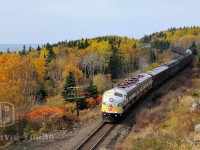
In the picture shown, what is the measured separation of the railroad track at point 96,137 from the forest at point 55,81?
3.15 meters

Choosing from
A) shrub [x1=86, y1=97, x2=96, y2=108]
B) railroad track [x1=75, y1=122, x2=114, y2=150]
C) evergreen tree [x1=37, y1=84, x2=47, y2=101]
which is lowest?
evergreen tree [x1=37, y1=84, x2=47, y2=101]

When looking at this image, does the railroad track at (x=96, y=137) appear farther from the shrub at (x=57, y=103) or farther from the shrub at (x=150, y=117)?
the shrub at (x=57, y=103)

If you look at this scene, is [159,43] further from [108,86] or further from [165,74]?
[165,74]

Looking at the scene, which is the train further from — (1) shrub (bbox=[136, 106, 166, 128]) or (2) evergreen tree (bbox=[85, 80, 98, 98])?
(2) evergreen tree (bbox=[85, 80, 98, 98])

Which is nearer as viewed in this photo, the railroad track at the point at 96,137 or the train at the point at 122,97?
the railroad track at the point at 96,137

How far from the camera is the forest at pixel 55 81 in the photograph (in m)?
24.3

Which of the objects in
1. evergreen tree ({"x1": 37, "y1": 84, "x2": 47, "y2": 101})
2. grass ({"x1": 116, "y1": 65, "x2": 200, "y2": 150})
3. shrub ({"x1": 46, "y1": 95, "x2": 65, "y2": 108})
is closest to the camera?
grass ({"x1": 116, "y1": 65, "x2": 200, "y2": 150})

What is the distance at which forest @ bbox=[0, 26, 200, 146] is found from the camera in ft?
79.8

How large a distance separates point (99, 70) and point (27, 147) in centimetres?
7800

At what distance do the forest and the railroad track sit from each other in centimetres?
315

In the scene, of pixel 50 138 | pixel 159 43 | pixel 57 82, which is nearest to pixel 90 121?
pixel 50 138

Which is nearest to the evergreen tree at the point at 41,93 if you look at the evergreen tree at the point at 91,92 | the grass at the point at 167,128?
the evergreen tree at the point at 91,92

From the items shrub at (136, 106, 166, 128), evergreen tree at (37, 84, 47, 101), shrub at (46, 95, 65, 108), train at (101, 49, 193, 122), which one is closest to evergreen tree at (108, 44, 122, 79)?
evergreen tree at (37, 84, 47, 101)

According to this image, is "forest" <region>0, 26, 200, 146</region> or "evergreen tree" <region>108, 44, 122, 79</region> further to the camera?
"evergreen tree" <region>108, 44, 122, 79</region>
